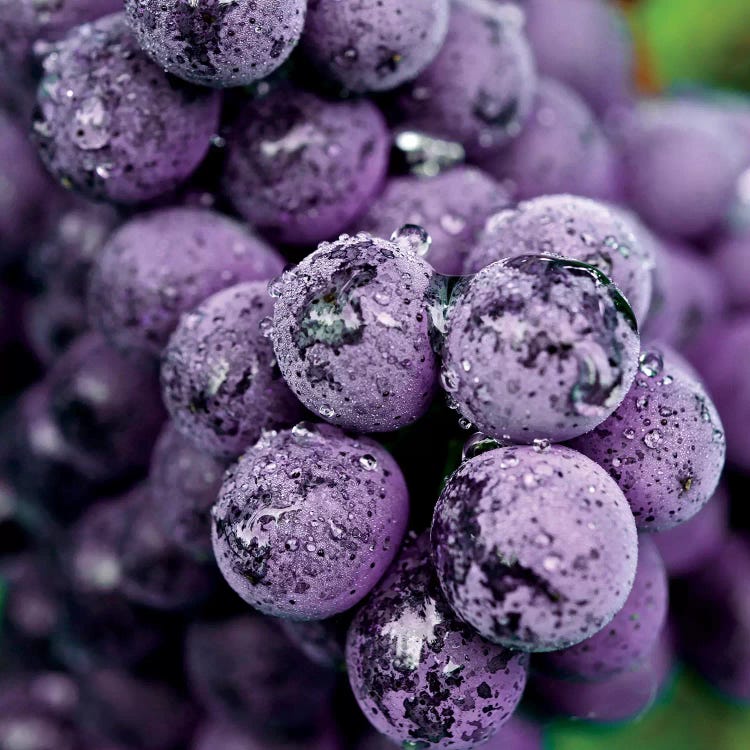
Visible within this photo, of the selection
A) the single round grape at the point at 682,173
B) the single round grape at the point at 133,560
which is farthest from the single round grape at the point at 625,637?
the single round grape at the point at 682,173

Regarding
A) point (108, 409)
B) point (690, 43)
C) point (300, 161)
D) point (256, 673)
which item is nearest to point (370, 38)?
point (300, 161)

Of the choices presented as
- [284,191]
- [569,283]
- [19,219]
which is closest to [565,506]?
[569,283]

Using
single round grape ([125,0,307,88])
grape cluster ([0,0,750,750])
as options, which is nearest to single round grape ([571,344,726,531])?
grape cluster ([0,0,750,750])

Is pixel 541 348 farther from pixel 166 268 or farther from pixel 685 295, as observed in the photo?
pixel 685 295

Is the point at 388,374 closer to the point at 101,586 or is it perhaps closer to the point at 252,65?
the point at 252,65

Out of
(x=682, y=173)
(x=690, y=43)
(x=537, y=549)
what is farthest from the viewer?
(x=690, y=43)

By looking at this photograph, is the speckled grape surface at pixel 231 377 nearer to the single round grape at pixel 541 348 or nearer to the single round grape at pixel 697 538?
the single round grape at pixel 541 348

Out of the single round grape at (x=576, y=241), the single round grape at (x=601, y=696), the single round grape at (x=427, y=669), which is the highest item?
the single round grape at (x=576, y=241)
